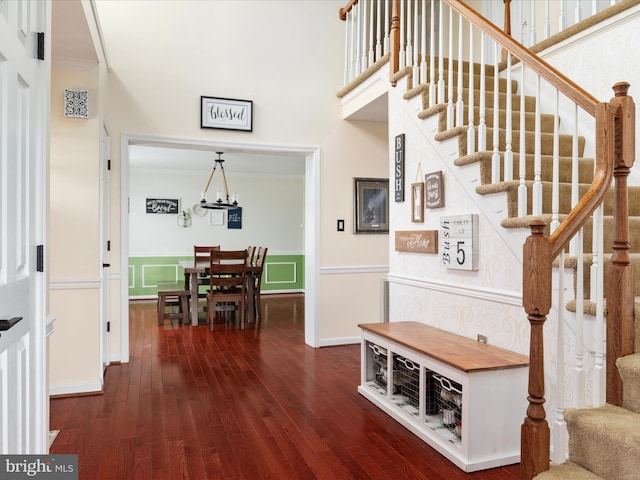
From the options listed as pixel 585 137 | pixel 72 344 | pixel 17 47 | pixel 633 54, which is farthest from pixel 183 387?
pixel 633 54

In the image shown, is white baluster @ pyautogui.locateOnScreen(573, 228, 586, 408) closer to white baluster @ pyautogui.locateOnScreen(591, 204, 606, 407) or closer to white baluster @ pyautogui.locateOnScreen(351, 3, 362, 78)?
white baluster @ pyautogui.locateOnScreen(591, 204, 606, 407)

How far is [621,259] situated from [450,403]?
117 cm

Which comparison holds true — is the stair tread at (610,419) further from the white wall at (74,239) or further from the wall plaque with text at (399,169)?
the white wall at (74,239)

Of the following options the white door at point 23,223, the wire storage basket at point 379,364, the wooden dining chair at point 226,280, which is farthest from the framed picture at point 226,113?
the white door at point 23,223

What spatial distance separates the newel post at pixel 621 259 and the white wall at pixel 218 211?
816cm

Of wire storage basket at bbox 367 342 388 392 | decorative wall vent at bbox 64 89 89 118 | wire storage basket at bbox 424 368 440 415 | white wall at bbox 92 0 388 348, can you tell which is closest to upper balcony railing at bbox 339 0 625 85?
white wall at bbox 92 0 388 348

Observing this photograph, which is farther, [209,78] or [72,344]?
[209,78]

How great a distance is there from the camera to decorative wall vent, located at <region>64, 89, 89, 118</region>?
3.51 metres

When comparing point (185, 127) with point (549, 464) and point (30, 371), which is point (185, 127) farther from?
point (549, 464)

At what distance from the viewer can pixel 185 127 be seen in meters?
4.61

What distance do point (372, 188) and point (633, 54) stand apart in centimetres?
278

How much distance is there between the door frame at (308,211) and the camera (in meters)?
4.39

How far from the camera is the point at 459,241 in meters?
3.00

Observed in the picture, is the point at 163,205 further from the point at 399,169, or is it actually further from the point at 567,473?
the point at 567,473
